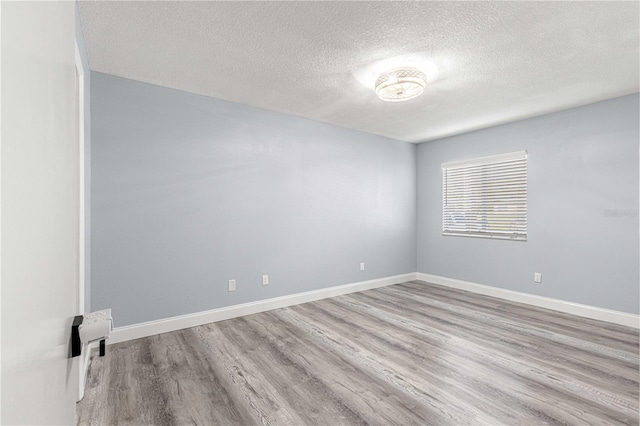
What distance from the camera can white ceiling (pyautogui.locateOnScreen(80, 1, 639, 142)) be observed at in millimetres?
1952

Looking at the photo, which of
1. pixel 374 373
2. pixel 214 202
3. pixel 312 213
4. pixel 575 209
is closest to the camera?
pixel 374 373

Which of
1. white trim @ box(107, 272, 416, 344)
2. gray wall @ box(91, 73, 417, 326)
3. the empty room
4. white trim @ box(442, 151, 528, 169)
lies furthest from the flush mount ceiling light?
white trim @ box(107, 272, 416, 344)

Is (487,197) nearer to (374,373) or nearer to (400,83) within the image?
(400,83)

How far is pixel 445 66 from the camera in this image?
2.63m

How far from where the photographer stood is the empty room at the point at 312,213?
58cm

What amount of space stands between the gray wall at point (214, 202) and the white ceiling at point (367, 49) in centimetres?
37

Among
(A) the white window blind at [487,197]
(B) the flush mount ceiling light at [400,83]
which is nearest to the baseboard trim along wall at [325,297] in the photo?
(A) the white window blind at [487,197]

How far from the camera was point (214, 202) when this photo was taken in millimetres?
3385

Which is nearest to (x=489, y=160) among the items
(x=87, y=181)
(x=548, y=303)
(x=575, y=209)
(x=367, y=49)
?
(x=575, y=209)

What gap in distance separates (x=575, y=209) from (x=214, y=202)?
13.8 ft

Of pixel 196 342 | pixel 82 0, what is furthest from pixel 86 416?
pixel 82 0

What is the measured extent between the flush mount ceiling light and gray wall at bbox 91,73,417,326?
1.58 metres

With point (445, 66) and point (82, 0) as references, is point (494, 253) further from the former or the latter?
point (82, 0)

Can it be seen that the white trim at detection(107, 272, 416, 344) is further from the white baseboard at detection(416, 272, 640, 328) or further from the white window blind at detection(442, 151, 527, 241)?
the white window blind at detection(442, 151, 527, 241)
